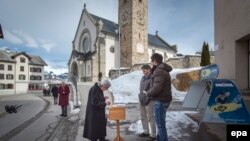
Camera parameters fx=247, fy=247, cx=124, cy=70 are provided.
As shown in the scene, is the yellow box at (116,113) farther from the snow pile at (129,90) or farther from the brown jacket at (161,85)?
the snow pile at (129,90)

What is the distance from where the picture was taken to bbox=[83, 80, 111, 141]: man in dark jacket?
18.0 ft

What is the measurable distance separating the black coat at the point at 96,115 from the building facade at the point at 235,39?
16.2 ft

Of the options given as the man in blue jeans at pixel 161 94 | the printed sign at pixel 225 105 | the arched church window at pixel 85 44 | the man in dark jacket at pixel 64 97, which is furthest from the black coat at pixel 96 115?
the arched church window at pixel 85 44

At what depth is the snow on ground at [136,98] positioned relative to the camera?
7.43 meters

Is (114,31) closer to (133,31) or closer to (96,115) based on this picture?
(133,31)

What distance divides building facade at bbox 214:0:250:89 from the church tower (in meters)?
33.1

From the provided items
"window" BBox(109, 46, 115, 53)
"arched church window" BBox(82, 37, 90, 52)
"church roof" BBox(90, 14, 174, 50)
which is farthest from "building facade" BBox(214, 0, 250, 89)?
"arched church window" BBox(82, 37, 90, 52)

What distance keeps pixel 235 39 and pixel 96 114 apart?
5719 millimetres

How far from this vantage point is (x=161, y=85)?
5.41 m

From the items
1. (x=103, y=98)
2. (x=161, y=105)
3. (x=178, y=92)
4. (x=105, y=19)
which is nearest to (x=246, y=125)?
(x=161, y=105)

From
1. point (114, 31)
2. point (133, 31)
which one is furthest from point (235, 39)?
point (114, 31)

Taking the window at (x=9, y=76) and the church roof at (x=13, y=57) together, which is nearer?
the church roof at (x=13, y=57)

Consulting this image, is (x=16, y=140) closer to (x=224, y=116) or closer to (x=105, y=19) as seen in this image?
(x=224, y=116)

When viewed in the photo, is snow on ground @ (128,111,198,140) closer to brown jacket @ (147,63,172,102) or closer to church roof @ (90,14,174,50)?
brown jacket @ (147,63,172,102)
